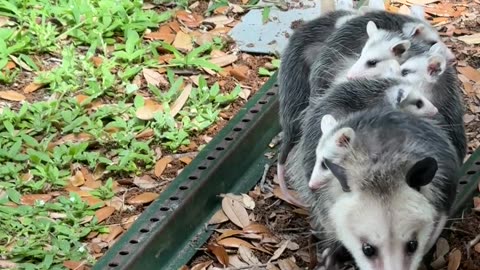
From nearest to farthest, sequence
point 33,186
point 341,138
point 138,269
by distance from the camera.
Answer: point 341,138 → point 138,269 → point 33,186

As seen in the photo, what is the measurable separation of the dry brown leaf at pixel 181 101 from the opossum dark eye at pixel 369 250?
2.02 m

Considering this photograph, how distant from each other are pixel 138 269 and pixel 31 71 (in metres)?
1.78

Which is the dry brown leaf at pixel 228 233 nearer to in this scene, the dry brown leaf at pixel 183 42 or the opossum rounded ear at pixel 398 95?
the opossum rounded ear at pixel 398 95

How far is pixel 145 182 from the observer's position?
4617 mm

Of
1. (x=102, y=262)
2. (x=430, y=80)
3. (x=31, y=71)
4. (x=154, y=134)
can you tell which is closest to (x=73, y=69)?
(x=31, y=71)

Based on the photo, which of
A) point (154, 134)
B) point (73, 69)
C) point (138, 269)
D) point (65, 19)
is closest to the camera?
point (138, 269)

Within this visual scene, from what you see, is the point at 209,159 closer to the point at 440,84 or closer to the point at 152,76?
the point at 152,76

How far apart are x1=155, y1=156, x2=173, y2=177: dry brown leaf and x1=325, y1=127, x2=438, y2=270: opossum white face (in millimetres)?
1547

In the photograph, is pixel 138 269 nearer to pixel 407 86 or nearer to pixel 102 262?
pixel 102 262

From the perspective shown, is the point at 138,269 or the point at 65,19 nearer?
the point at 138,269

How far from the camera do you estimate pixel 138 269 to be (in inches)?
158

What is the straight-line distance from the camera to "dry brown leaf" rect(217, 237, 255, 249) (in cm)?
425

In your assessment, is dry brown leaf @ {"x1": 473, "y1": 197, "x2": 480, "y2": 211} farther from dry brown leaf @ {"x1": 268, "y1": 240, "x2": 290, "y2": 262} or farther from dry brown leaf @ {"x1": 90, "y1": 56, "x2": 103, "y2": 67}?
dry brown leaf @ {"x1": 90, "y1": 56, "x2": 103, "y2": 67}

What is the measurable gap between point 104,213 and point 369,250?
5.16ft
